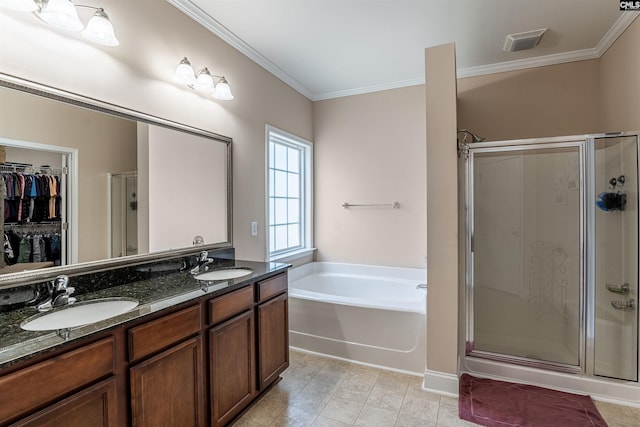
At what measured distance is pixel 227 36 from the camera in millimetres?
2447

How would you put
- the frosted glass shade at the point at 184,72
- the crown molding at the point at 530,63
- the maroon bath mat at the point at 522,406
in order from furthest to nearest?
the crown molding at the point at 530,63, the frosted glass shade at the point at 184,72, the maroon bath mat at the point at 522,406

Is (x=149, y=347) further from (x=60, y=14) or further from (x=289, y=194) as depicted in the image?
(x=289, y=194)

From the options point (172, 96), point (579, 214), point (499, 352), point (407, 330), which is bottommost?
point (499, 352)

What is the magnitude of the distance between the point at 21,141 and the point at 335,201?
288 centimetres

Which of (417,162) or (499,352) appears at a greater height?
(417,162)

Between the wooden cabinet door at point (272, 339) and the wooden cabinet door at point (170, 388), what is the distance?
1.60 feet

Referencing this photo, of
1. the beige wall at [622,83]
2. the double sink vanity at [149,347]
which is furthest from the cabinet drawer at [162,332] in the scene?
the beige wall at [622,83]

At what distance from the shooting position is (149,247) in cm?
194

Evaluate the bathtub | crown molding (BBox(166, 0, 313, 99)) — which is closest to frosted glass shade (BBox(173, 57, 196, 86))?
crown molding (BBox(166, 0, 313, 99))

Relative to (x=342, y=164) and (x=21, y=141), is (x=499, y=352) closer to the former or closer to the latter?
(x=342, y=164)

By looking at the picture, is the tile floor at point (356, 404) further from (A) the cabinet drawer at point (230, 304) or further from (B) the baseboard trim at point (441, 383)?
(A) the cabinet drawer at point (230, 304)

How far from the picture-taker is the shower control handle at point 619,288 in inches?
86.6

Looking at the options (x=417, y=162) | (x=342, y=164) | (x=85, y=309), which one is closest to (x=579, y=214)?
(x=417, y=162)

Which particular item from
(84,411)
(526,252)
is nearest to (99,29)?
(84,411)
